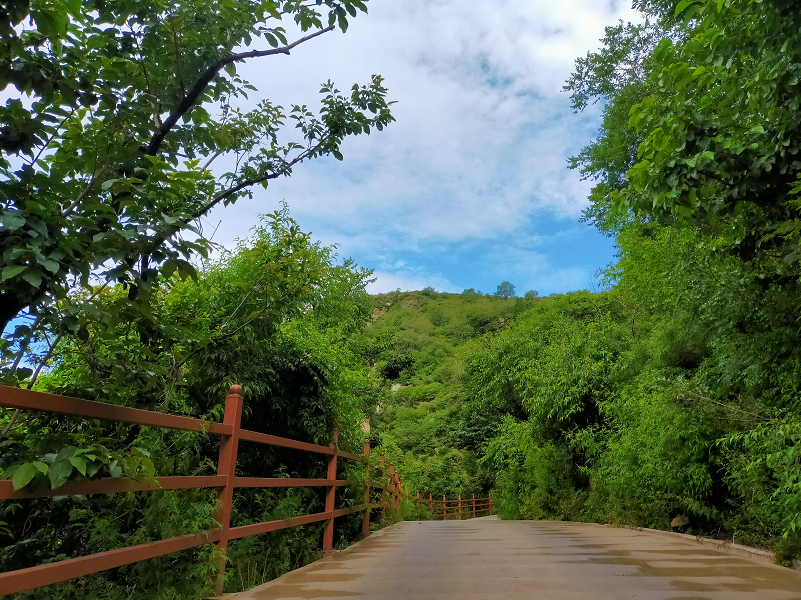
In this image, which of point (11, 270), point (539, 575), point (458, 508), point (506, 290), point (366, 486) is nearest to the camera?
point (11, 270)

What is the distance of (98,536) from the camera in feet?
11.5

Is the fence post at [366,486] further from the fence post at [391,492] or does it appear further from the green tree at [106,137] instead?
the green tree at [106,137]

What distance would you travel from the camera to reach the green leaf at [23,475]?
1.92 meters

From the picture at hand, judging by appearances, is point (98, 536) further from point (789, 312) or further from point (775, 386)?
point (775, 386)

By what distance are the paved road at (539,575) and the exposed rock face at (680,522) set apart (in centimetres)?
265

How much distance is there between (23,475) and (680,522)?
30.7 feet

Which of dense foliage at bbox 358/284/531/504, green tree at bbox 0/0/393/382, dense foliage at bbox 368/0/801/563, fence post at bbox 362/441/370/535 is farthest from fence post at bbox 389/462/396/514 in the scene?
green tree at bbox 0/0/393/382

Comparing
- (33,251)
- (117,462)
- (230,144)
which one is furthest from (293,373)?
(33,251)

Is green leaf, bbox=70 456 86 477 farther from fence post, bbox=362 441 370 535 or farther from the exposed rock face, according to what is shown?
the exposed rock face

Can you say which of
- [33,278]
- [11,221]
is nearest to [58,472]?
[33,278]

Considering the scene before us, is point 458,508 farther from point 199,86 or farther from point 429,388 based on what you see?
point 199,86

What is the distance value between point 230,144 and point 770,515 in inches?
248

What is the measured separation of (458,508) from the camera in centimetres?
2494

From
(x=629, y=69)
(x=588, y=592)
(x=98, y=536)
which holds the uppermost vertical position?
(x=629, y=69)
